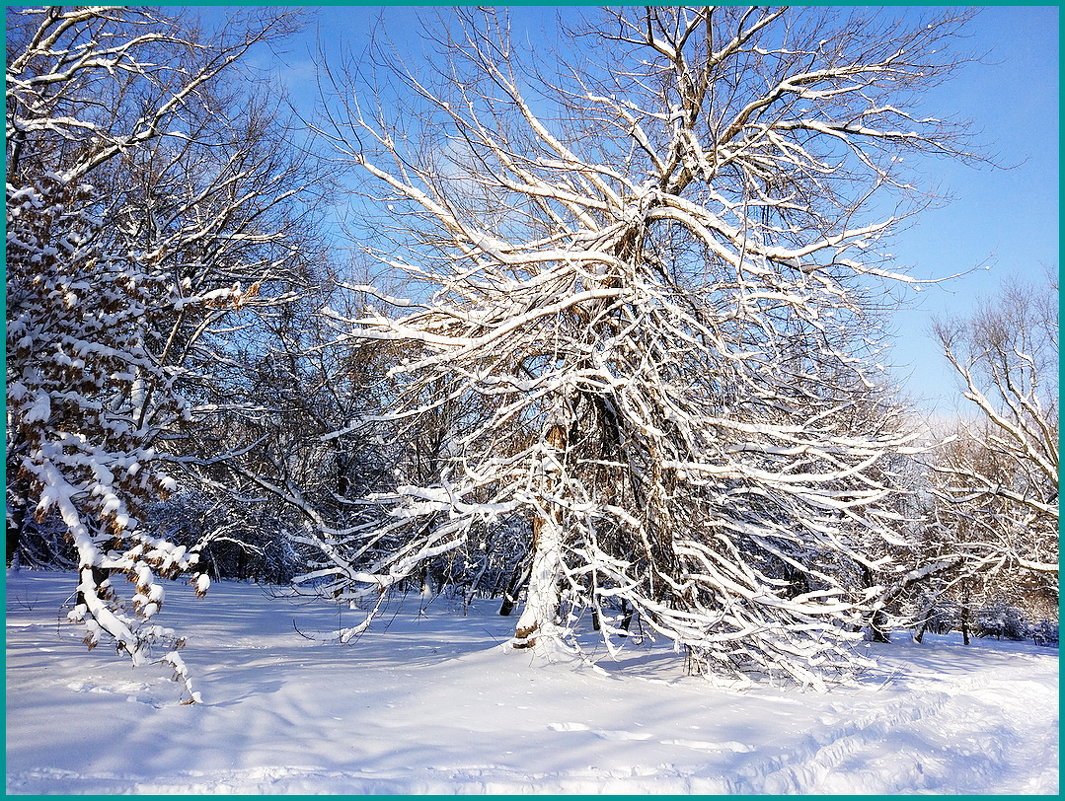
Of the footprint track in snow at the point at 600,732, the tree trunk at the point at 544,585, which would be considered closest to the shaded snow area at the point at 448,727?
the footprint track in snow at the point at 600,732

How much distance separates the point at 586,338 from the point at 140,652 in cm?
548

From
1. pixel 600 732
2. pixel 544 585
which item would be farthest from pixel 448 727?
pixel 544 585

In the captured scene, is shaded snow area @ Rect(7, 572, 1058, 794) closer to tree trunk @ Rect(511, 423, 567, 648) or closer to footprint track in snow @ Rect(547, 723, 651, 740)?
footprint track in snow @ Rect(547, 723, 651, 740)

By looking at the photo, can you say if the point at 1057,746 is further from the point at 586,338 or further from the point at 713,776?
the point at 586,338

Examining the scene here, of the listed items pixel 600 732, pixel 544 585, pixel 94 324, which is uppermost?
pixel 94 324

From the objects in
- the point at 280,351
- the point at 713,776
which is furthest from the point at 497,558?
the point at 713,776

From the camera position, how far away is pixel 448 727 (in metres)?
5.14

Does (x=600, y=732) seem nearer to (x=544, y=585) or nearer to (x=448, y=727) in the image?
(x=448, y=727)

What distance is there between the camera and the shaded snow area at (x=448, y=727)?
4.06 m

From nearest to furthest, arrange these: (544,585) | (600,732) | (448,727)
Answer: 1. (448,727)
2. (600,732)
3. (544,585)

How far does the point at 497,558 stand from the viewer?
1463 cm

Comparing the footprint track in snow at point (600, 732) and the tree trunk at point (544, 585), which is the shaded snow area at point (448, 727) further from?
the tree trunk at point (544, 585)

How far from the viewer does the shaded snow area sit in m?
4.06

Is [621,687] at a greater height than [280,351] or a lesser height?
lesser
